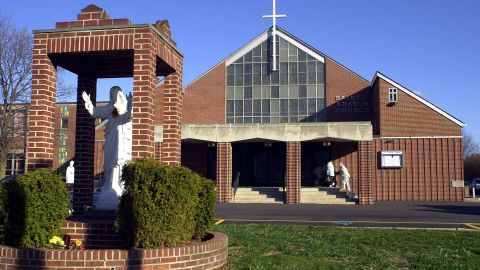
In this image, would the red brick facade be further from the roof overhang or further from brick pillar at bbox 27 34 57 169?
brick pillar at bbox 27 34 57 169

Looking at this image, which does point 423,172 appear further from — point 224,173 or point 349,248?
point 349,248

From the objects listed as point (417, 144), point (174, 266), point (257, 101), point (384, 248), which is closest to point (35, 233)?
point (174, 266)

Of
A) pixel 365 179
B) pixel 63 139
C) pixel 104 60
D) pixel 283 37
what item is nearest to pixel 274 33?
pixel 283 37

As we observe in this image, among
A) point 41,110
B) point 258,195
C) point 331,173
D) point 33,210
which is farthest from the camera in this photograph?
point 331,173

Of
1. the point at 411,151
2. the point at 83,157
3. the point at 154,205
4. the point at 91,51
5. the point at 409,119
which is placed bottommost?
the point at 154,205

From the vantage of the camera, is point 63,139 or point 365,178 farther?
point 63,139

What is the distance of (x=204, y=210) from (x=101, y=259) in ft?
6.67

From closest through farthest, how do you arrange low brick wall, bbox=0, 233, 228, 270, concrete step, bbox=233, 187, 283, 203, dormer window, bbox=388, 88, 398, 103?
1. low brick wall, bbox=0, 233, 228, 270
2. concrete step, bbox=233, 187, 283, 203
3. dormer window, bbox=388, 88, 398, 103

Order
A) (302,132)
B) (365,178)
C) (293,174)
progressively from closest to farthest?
(365,178), (293,174), (302,132)

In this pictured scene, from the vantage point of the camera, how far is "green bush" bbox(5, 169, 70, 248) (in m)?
6.70

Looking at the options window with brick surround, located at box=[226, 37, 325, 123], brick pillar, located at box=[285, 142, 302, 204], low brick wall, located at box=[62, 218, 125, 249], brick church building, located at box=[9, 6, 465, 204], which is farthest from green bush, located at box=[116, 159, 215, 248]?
window with brick surround, located at box=[226, 37, 325, 123]

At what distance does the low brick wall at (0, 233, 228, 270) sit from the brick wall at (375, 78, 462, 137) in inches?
1039

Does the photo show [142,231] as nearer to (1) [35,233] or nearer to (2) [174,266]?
(2) [174,266]

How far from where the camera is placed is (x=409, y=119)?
31.0 m
